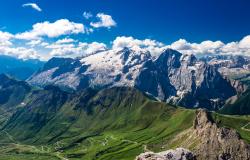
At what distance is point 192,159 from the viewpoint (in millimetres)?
70250

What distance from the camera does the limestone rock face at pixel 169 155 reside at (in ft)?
216

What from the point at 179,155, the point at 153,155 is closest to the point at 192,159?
the point at 179,155

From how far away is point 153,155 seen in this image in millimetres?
65812

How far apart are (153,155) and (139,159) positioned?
245 centimetres

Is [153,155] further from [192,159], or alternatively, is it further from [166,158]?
[192,159]

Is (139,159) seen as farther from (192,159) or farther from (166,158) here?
(192,159)

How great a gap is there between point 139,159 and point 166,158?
14.3 feet

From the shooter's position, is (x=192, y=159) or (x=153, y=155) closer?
(x=153, y=155)

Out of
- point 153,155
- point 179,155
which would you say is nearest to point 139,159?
point 153,155

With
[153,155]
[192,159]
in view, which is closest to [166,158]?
[153,155]

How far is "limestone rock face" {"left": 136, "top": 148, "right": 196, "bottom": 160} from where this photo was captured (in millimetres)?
65688

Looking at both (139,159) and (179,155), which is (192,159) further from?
(139,159)

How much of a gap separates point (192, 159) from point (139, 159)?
392 inches

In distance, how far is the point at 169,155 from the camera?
66938 mm
